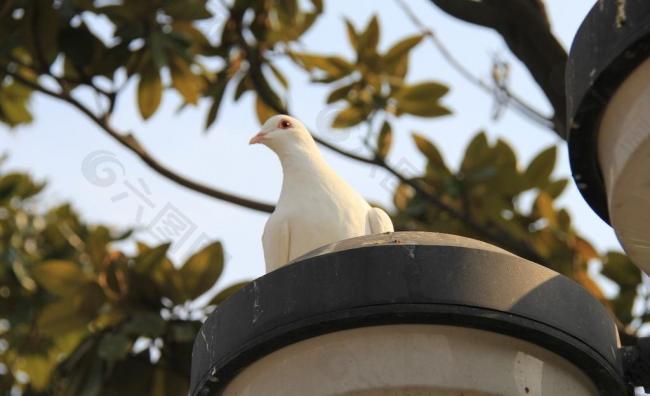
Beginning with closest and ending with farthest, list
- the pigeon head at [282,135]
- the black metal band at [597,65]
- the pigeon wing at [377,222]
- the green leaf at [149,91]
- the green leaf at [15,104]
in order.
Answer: the black metal band at [597,65] < the pigeon wing at [377,222] < the pigeon head at [282,135] < the green leaf at [149,91] < the green leaf at [15,104]

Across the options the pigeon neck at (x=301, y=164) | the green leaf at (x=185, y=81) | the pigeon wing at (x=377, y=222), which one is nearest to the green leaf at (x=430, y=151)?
the green leaf at (x=185, y=81)

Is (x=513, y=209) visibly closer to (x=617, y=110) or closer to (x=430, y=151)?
(x=430, y=151)

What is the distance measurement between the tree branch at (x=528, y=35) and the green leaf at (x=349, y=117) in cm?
248

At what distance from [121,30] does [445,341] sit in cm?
454

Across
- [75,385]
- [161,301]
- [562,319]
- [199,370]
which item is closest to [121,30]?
[161,301]

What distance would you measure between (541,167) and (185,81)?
7.25 feet

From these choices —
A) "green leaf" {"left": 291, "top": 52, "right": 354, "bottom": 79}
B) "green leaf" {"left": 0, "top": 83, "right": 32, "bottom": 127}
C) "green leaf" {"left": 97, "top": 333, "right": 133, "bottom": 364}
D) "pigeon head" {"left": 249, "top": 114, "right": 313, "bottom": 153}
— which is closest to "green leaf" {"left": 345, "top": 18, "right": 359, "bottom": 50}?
"green leaf" {"left": 291, "top": 52, "right": 354, "bottom": 79}

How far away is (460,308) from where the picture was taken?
221 cm

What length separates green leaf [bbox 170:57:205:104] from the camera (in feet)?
21.9

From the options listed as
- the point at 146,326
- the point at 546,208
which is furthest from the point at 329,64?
the point at 146,326

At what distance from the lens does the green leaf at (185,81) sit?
6.68 m

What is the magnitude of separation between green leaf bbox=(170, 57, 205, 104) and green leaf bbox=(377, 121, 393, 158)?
45.9 inches

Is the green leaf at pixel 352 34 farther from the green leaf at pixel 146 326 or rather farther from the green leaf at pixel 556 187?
the green leaf at pixel 146 326

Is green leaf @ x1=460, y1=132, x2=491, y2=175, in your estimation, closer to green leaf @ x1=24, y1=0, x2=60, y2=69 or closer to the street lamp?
green leaf @ x1=24, y1=0, x2=60, y2=69
